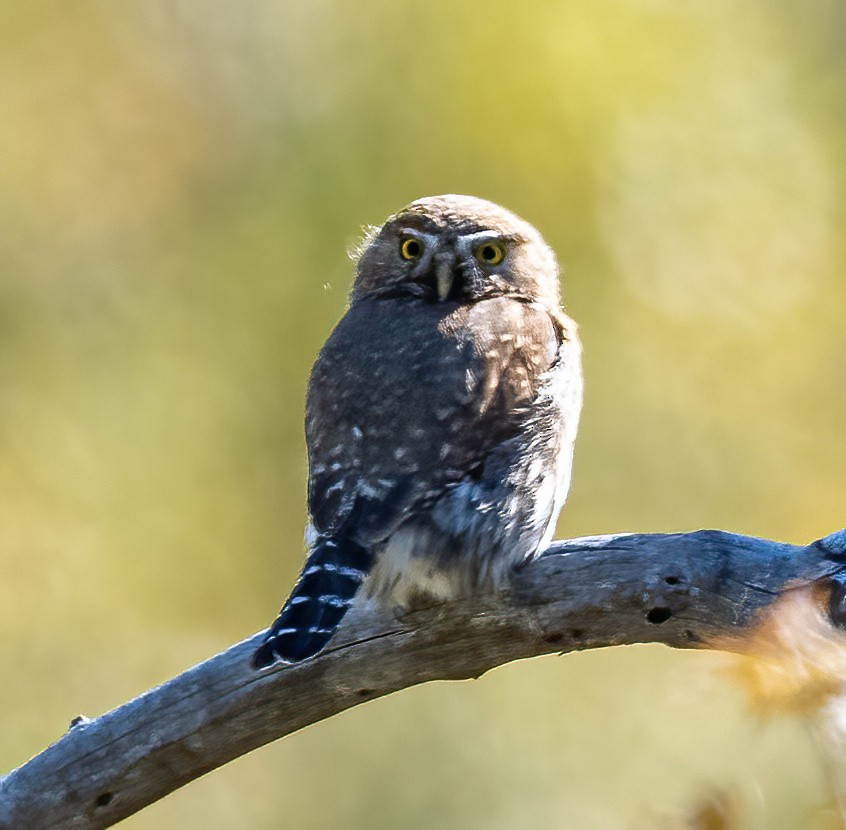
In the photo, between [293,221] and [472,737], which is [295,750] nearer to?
[472,737]

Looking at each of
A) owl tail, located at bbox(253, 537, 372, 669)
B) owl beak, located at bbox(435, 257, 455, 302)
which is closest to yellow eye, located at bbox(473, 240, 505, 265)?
owl beak, located at bbox(435, 257, 455, 302)

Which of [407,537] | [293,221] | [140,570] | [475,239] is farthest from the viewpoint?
[293,221]

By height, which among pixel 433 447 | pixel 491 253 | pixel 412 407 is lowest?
pixel 433 447

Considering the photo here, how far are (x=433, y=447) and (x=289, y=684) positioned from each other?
824mm

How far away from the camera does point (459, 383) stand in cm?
394

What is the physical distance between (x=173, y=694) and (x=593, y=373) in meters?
5.97

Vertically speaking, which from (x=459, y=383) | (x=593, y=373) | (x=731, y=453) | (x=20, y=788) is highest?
(x=593, y=373)

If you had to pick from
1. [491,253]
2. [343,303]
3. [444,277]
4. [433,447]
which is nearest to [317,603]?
[433,447]

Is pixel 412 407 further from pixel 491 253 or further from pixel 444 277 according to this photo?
pixel 491 253

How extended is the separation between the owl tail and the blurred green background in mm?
4939

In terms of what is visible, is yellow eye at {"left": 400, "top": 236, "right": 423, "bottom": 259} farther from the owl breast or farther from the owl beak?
the owl breast

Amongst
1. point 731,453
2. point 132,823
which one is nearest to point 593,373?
point 731,453

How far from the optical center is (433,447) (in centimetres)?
381

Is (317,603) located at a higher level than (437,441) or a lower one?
lower
